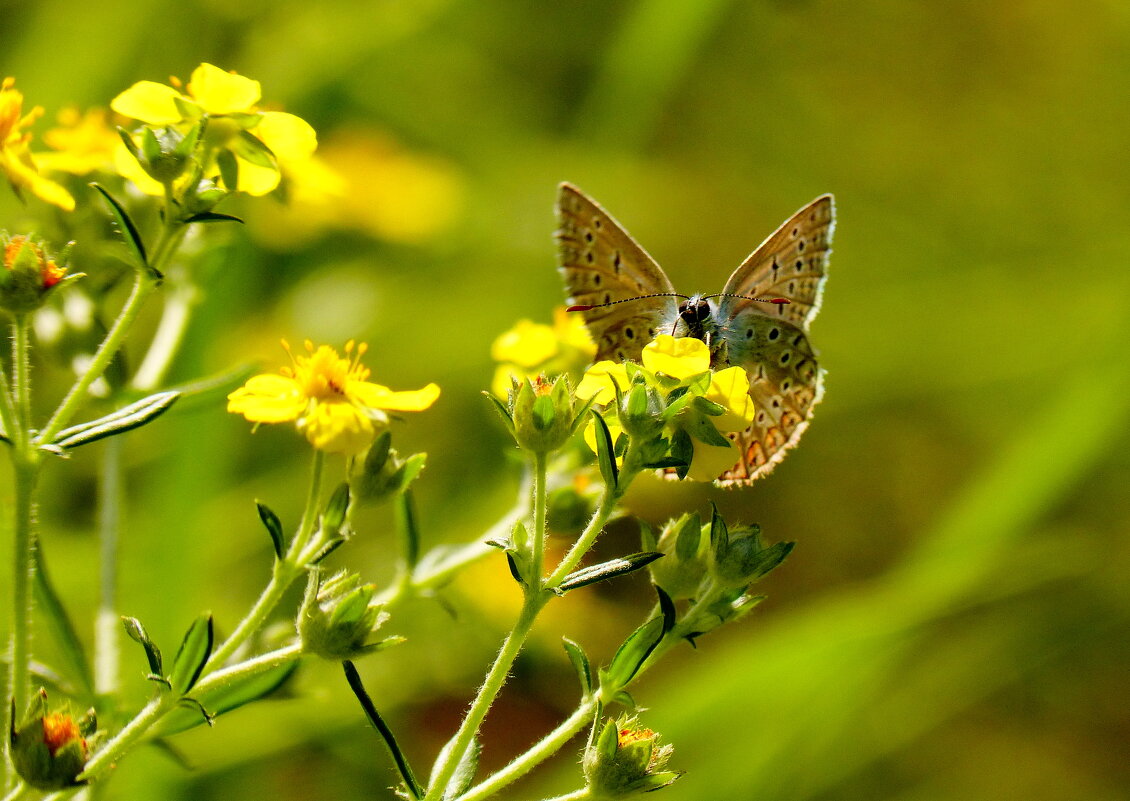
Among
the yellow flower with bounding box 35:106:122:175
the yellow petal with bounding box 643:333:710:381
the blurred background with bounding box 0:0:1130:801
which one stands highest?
the yellow flower with bounding box 35:106:122:175

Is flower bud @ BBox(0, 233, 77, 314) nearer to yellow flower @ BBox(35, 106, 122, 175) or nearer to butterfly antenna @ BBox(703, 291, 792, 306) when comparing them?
yellow flower @ BBox(35, 106, 122, 175)

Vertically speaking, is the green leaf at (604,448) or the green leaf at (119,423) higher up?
the green leaf at (604,448)

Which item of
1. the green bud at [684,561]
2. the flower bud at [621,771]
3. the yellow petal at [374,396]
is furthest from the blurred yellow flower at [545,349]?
the flower bud at [621,771]

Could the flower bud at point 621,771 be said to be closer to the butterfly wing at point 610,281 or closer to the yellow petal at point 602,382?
the yellow petal at point 602,382

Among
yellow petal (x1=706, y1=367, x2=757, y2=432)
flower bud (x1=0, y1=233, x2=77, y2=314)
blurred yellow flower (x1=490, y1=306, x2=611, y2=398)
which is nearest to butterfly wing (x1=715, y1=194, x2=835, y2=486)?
blurred yellow flower (x1=490, y1=306, x2=611, y2=398)

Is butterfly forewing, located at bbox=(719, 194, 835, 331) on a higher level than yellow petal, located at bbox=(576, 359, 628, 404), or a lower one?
higher

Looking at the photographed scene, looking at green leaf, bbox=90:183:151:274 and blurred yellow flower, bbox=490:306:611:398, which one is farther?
blurred yellow flower, bbox=490:306:611:398

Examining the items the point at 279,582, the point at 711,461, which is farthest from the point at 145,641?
the point at 711,461

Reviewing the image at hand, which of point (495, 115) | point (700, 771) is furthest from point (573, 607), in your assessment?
point (495, 115)
